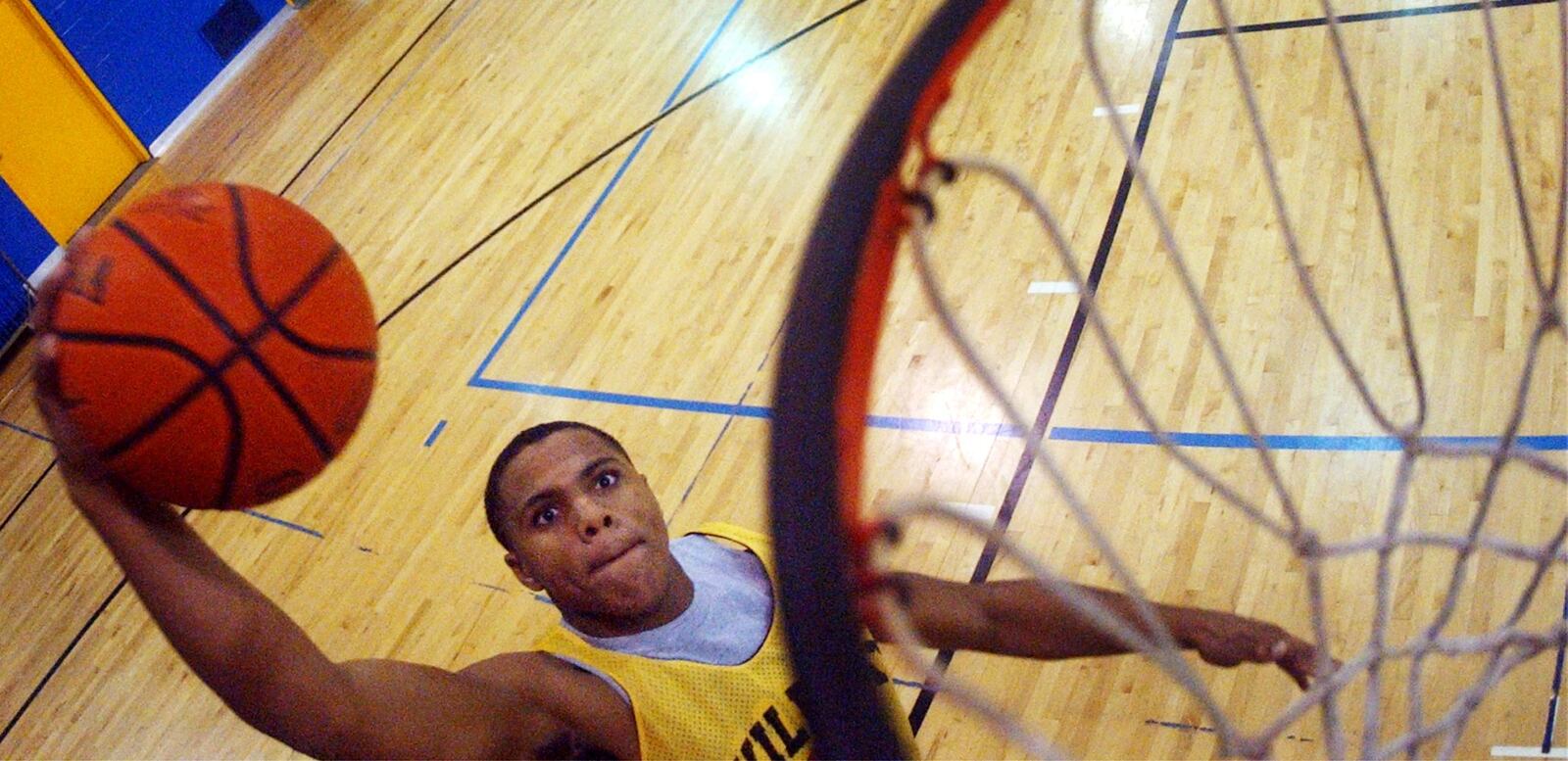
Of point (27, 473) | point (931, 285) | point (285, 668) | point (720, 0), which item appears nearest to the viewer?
point (931, 285)

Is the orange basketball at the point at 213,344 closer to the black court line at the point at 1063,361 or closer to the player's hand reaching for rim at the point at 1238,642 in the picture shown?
the player's hand reaching for rim at the point at 1238,642

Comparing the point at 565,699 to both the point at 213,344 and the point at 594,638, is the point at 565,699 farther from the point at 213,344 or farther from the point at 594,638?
the point at 213,344

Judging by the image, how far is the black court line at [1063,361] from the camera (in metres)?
3.17

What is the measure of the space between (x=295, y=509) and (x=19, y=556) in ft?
4.40

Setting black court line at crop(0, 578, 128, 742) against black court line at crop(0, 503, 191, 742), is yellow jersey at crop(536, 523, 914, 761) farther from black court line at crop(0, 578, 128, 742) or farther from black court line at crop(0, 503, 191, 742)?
black court line at crop(0, 578, 128, 742)

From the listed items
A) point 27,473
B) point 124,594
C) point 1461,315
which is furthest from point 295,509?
point 1461,315

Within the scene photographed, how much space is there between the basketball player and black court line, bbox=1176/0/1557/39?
10.1 feet

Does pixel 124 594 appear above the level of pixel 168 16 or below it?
below

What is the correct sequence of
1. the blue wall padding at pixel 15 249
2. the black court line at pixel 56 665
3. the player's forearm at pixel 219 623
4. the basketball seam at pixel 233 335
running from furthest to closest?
the blue wall padding at pixel 15 249 < the black court line at pixel 56 665 < the basketball seam at pixel 233 335 < the player's forearm at pixel 219 623

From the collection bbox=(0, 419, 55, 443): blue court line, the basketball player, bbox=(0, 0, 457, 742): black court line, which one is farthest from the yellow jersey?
bbox=(0, 419, 55, 443): blue court line

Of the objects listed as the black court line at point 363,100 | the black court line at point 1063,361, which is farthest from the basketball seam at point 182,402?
the black court line at point 363,100

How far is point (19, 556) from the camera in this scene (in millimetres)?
4855

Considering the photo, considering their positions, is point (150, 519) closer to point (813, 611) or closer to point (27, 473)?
point (813, 611)

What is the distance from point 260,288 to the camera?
69.6 inches
